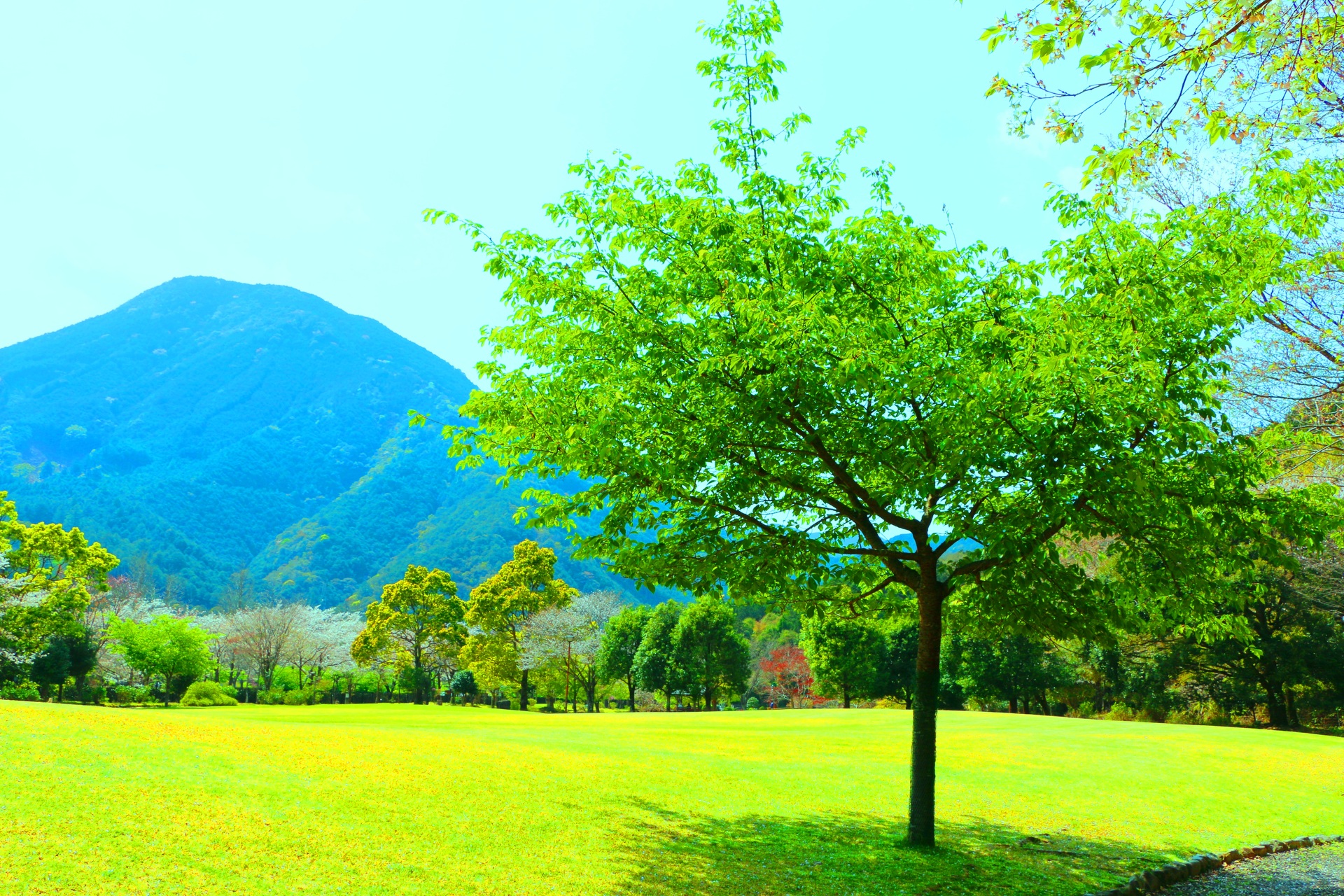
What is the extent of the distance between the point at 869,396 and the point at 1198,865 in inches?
297

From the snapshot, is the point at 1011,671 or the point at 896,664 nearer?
the point at 1011,671

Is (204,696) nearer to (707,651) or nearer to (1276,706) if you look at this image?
(707,651)

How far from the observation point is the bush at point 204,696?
127 ft

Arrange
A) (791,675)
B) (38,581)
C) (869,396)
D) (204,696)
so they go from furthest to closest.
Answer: (791,675)
(204,696)
(38,581)
(869,396)

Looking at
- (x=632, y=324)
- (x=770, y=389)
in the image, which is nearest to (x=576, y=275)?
(x=632, y=324)

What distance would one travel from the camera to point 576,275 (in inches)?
374

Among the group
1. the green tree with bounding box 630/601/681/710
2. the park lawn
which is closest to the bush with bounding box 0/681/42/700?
the park lawn

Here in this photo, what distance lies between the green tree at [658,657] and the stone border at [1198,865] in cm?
4358

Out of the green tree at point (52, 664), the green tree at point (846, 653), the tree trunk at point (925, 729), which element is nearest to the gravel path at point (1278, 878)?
the tree trunk at point (925, 729)

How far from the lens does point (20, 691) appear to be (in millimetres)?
36219

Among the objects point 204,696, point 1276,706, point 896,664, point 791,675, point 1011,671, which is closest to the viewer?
point 1276,706

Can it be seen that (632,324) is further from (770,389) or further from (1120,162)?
(1120,162)

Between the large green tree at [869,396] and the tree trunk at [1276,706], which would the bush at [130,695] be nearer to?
the large green tree at [869,396]

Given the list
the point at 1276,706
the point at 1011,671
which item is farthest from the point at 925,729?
the point at 1011,671
